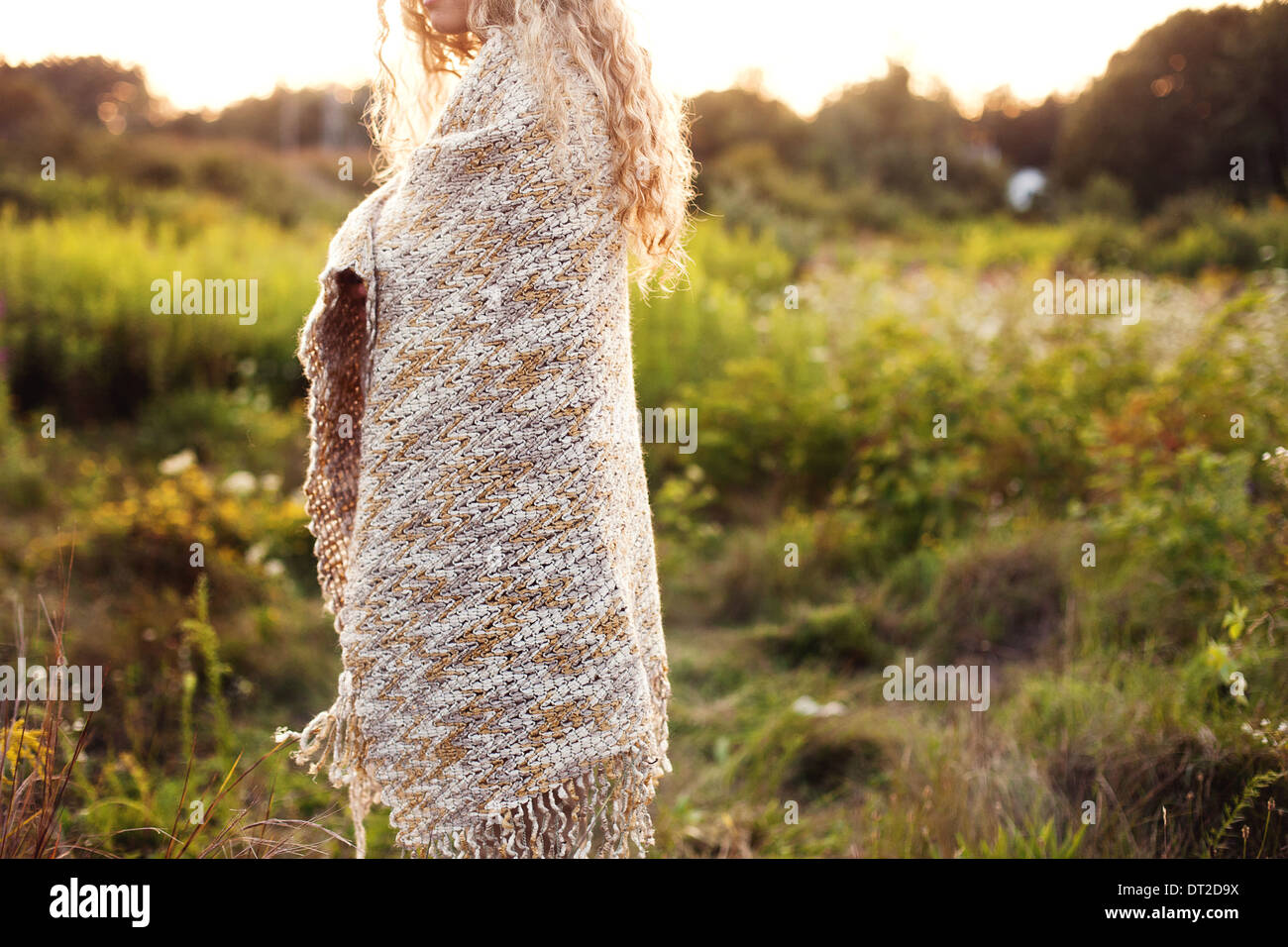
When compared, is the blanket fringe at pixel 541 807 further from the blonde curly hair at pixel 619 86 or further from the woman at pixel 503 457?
the blonde curly hair at pixel 619 86

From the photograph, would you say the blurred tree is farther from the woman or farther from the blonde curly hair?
the woman

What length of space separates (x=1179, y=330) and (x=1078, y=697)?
113 inches

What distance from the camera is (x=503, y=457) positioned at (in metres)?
1.50

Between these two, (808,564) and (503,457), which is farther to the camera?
(808,564)

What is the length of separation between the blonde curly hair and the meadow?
3.99 feet

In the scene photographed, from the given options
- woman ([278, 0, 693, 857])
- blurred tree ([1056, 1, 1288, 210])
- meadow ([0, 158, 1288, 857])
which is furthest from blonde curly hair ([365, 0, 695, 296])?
blurred tree ([1056, 1, 1288, 210])

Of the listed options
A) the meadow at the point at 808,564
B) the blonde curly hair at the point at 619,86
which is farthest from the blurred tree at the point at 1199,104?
the blonde curly hair at the point at 619,86

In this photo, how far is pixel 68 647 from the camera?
305 cm

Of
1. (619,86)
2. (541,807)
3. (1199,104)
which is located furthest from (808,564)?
(1199,104)

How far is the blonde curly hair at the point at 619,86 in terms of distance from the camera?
59.6 inches

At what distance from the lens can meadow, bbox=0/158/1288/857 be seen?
2.29 meters

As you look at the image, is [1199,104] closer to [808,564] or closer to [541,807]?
[808,564]

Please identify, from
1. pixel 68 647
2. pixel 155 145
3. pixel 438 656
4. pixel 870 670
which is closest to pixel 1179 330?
pixel 870 670

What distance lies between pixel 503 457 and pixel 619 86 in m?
0.71
